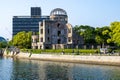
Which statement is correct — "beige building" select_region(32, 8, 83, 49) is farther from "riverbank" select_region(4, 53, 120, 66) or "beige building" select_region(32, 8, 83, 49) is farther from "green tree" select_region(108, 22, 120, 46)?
"green tree" select_region(108, 22, 120, 46)

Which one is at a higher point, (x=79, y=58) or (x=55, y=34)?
(x=55, y=34)

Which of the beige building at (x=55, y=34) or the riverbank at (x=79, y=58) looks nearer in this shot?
the riverbank at (x=79, y=58)

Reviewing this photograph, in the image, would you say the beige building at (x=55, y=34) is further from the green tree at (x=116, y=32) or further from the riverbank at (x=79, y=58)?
the green tree at (x=116, y=32)

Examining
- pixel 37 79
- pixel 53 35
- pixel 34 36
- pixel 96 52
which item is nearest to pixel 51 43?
pixel 53 35

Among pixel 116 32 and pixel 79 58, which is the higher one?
pixel 116 32

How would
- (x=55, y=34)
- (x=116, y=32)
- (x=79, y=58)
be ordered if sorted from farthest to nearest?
(x=55, y=34), (x=116, y=32), (x=79, y=58)

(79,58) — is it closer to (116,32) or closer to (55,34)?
(116,32)

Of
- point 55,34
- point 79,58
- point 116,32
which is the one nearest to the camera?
point 79,58

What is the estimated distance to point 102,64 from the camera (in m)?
109

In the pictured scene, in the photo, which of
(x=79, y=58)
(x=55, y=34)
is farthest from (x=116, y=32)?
(x=55, y=34)

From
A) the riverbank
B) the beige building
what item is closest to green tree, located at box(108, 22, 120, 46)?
the riverbank

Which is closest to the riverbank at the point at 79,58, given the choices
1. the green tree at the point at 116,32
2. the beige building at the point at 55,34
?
the beige building at the point at 55,34

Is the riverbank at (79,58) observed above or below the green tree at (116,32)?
below

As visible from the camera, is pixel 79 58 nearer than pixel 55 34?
Yes
